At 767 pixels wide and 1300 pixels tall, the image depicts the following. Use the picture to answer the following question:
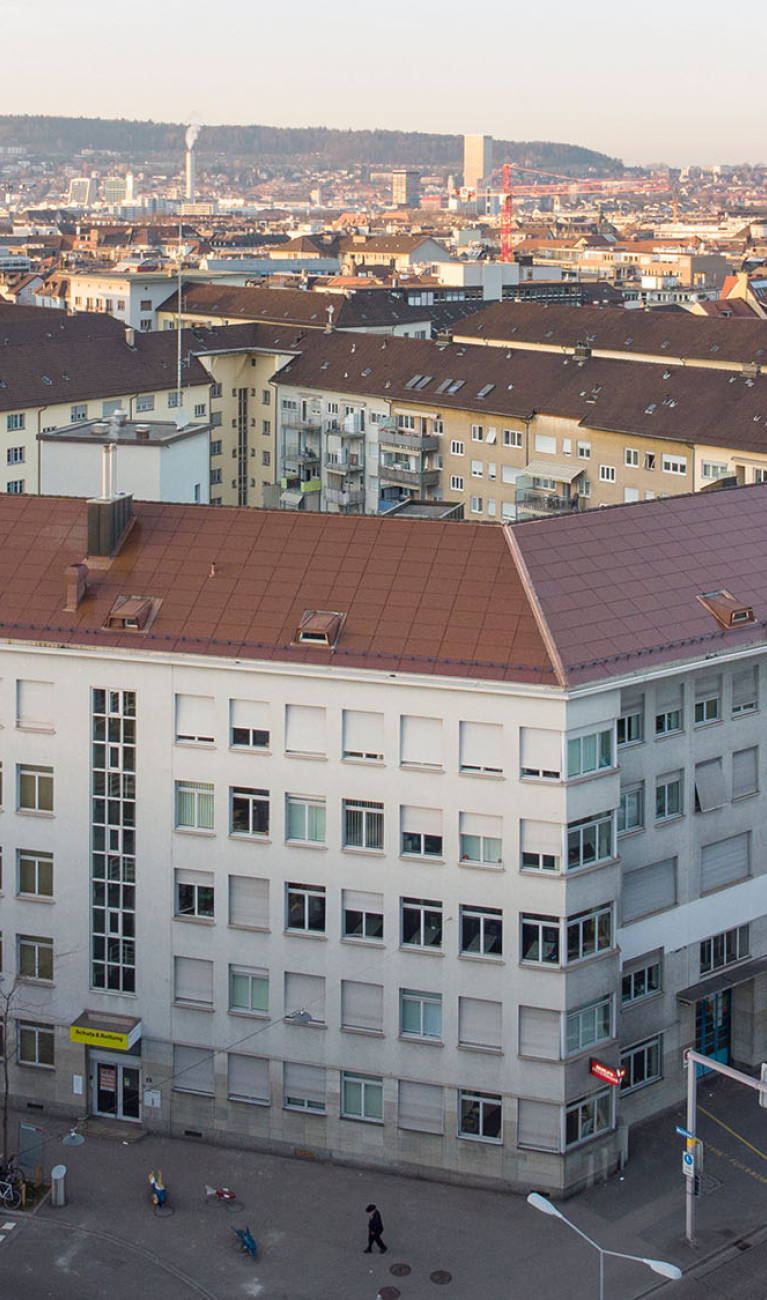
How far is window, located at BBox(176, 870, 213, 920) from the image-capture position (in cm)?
4569

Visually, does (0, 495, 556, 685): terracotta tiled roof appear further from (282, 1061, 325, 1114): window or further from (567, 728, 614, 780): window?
(282, 1061, 325, 1114): window

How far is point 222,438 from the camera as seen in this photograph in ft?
386

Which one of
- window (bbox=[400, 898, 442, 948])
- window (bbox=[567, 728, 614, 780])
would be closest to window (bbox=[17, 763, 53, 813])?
window (bbox=[400, 898, 442, 948])

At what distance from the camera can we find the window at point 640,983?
152 ft

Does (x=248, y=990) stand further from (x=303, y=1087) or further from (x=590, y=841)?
(x=590, y=841)

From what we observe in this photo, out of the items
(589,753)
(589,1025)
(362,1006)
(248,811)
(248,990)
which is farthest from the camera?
(248,990)

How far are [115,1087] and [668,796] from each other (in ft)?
51.2

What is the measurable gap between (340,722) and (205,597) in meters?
4.96

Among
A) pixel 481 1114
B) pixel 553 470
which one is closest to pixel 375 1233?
pixel 481 1114

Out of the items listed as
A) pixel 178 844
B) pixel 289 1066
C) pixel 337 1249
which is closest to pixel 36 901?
pixel 178 844

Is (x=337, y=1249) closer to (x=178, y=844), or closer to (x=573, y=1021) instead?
(x=573, y=1021)

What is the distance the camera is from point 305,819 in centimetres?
4462

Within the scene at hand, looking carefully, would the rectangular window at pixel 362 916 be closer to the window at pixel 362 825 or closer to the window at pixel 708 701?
the window at pixel 362 825

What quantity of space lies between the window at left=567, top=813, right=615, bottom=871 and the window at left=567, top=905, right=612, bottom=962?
1212 millimetres
